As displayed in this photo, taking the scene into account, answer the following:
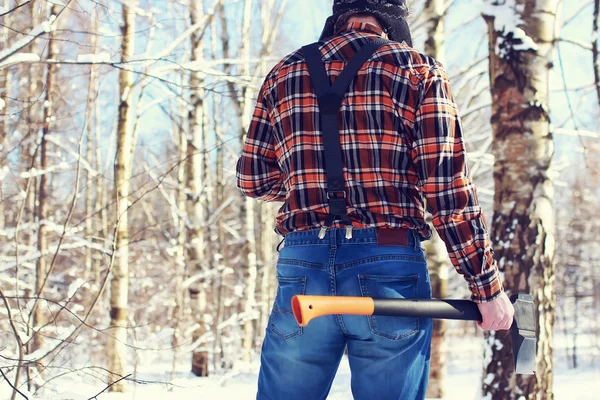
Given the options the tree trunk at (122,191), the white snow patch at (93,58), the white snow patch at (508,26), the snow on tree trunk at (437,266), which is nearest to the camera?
the white snow patch at (93,58)

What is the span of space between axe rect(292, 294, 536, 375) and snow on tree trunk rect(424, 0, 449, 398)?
17.1 feet

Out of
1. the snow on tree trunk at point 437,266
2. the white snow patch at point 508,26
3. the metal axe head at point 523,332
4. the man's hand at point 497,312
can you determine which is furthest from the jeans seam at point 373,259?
the snow on tree trunk at point 437,266

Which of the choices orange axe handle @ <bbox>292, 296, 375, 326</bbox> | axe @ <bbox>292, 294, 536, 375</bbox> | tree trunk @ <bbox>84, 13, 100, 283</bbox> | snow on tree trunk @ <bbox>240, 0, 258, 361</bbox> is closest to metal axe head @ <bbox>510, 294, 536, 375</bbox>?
axe @ <bbox>292, 294, 536, 375</bbox>

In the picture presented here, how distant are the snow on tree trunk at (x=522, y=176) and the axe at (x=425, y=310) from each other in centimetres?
190

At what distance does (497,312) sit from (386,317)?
339 millimetres

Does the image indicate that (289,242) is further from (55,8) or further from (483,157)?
(483,157)

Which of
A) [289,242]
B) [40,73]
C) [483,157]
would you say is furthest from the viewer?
[40,73]

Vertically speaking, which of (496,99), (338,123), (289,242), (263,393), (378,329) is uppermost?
(496,99)

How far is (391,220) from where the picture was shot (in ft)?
6.08

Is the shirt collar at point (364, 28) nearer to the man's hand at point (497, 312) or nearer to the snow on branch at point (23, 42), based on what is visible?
the man's hand at point (497, 312)

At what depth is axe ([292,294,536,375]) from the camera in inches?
65.4

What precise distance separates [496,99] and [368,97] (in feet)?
8.10

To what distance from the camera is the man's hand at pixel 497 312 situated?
1.86m

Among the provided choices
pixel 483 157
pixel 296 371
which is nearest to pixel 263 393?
pixel 296 371
